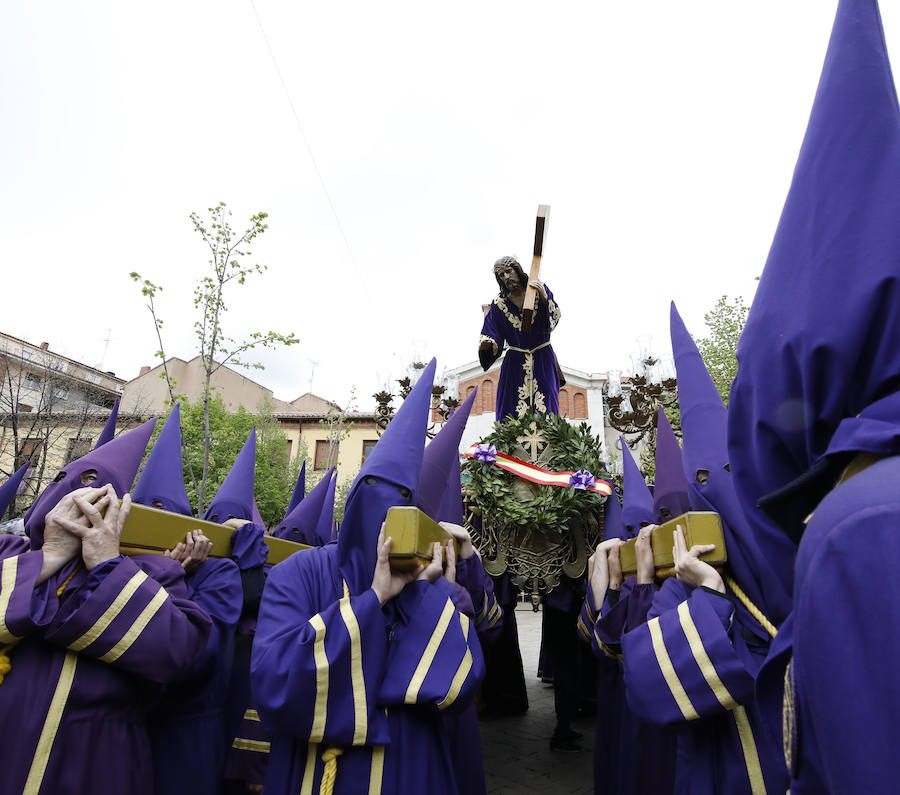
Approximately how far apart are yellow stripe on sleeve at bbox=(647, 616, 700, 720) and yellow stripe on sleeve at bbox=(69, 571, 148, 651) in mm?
2276

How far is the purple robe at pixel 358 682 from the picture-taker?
2086 millimetres

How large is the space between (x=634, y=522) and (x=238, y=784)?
124 inches

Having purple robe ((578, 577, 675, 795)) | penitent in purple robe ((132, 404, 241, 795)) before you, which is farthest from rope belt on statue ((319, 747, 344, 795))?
purple robe ((578, 577, 675, 795))

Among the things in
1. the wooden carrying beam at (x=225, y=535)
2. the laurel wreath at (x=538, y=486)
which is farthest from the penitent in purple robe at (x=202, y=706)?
the laurel wreath at (x=538, y=486)

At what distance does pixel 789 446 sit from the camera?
1.03 metres

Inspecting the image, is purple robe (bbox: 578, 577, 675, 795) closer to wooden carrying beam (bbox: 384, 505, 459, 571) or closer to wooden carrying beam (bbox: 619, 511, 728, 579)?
wooden carrying beam (bbox: 619, 511, 728, 579)

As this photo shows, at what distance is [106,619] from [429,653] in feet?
4.59

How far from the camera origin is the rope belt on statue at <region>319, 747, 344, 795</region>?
6.78ft

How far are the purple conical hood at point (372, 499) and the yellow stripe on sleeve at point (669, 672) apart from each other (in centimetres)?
119

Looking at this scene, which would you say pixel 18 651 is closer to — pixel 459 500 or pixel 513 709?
pixel 459 500

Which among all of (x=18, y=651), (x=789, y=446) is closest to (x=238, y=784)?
(x=18, y=651)

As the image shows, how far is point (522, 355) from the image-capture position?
5.79m

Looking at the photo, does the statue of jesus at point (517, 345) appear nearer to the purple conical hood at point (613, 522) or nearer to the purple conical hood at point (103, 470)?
the purple conical hood at point (613, 522)

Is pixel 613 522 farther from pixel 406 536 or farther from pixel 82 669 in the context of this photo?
pixel 82 669
